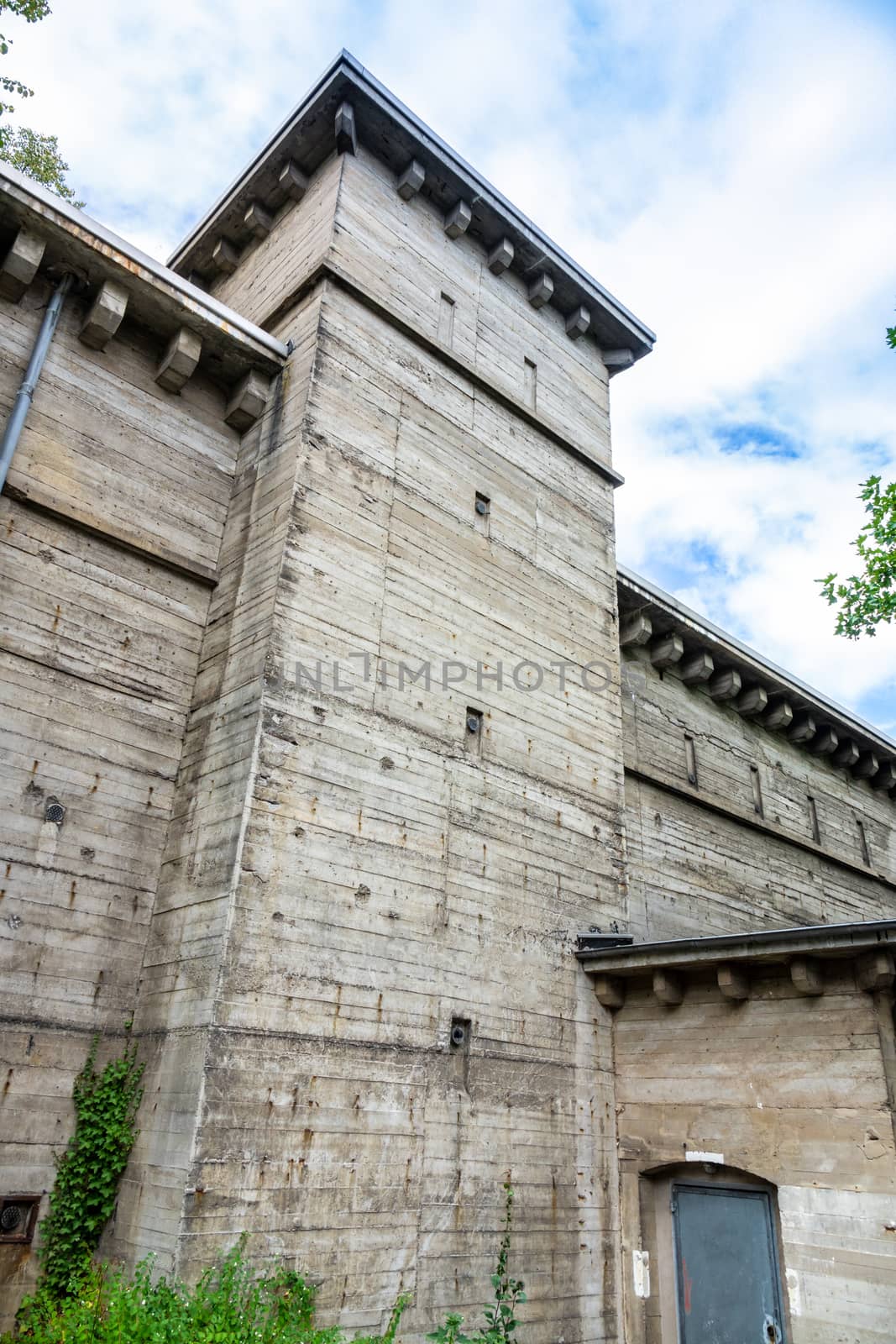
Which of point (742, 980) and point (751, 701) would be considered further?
point (751, 701)

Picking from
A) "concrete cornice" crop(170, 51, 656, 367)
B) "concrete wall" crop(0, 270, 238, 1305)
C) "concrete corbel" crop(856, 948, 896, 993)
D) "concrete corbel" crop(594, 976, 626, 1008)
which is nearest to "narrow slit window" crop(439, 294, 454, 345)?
"concrete cornice" crop(170, 51, 656, 367)

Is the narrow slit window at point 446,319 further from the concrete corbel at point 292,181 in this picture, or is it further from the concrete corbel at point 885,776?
the concrete corbel at point 885,776

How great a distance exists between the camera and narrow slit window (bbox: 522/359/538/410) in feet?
41.4

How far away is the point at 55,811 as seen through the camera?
7.87 m

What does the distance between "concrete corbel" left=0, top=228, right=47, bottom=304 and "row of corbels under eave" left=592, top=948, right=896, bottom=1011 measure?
9093mm

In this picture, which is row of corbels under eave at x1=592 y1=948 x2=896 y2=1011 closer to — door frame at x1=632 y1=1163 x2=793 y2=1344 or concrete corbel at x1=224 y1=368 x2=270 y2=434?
door frame at x1=632 y1=1163 x2=793 y2=1344

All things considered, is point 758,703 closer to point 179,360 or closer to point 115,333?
point 179,360

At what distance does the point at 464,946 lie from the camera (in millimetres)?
8875

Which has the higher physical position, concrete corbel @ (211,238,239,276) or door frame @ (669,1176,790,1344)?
concrete corbel @ (211,238,239,276)

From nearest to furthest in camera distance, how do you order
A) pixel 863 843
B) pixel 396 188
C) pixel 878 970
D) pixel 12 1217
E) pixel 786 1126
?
pixel 12 1217, pixel 878 970, pixel 786 1126, pixel 396 188, pixel 863 843

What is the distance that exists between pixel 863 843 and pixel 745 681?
4913mm

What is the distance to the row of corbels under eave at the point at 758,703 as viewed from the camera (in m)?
14.0

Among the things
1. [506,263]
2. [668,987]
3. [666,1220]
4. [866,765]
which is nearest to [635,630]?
[506,263]

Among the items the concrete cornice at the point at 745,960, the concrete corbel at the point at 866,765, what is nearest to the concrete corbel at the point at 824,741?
the concrete corbel at the point at 866,765
